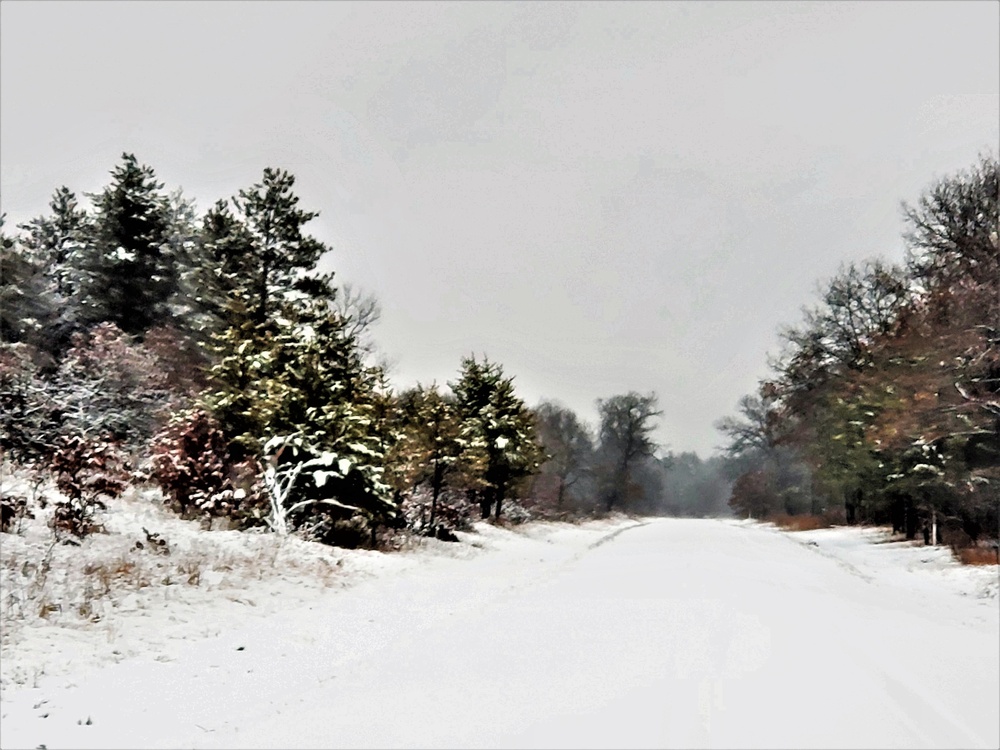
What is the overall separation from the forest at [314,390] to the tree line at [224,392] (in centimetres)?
9

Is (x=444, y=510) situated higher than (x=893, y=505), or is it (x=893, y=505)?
(x=893, y=505)

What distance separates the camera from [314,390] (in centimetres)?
1634

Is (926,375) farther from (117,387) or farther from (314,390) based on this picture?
(117,387)

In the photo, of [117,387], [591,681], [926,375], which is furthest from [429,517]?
[591,681]

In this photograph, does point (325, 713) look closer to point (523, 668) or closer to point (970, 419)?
point (523, 668)

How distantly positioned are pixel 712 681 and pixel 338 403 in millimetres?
13124

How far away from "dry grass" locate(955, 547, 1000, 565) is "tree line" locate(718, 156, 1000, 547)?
88 centimetres

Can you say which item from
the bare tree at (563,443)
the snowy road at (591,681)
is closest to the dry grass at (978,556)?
the snowy road at (591,681)

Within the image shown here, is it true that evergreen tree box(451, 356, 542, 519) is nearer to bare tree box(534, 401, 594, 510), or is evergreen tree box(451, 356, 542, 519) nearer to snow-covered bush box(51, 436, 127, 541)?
snow-covered bush box(51, 436, 127, 541)

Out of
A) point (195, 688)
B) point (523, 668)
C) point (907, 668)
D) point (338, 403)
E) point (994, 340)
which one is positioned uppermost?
point (994, 340)

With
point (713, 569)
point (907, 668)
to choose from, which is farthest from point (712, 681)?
point (713, 569)

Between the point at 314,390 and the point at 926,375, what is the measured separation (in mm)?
13300

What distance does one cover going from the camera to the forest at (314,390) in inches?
435

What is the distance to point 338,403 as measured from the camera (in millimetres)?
16328
